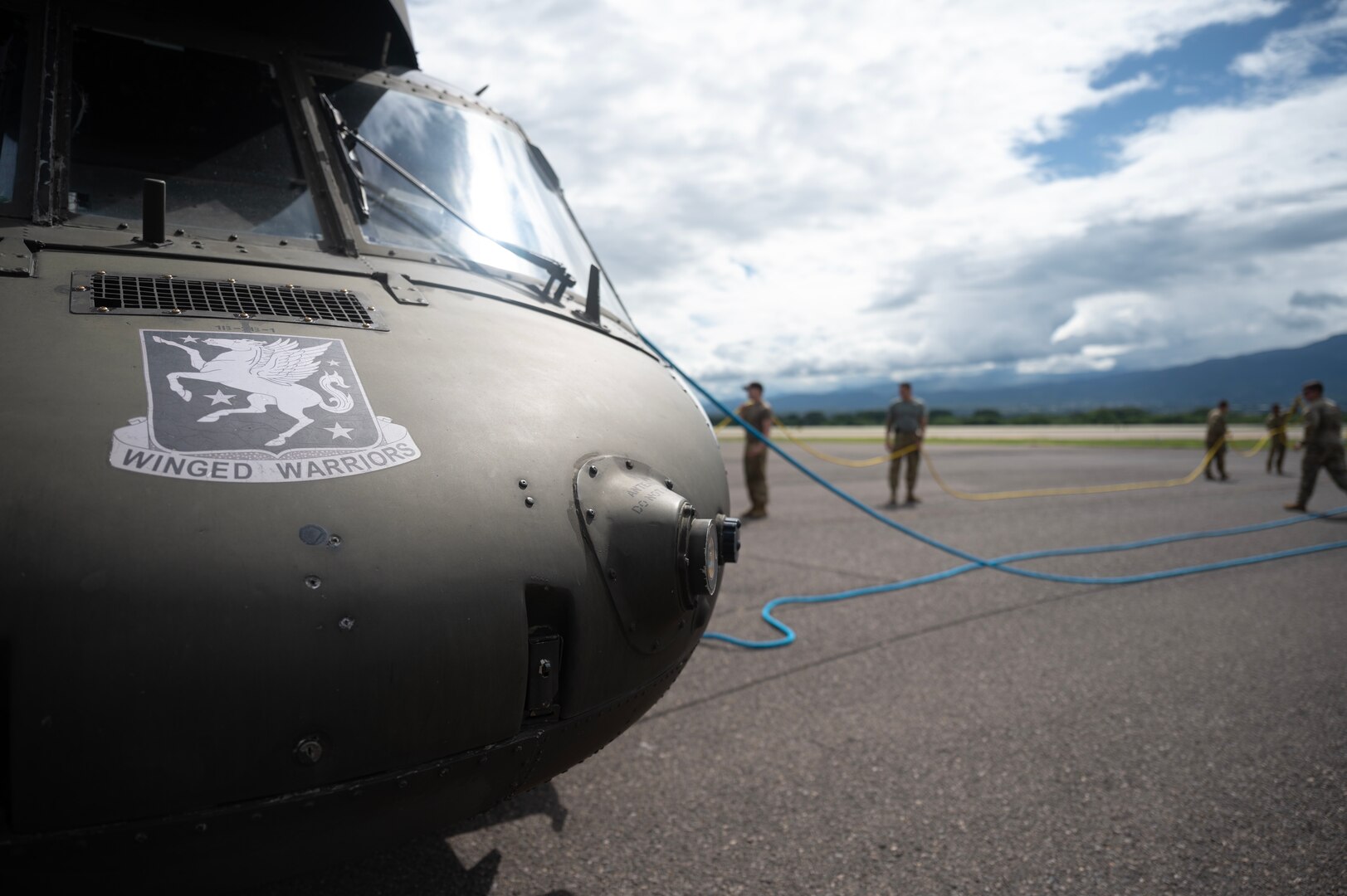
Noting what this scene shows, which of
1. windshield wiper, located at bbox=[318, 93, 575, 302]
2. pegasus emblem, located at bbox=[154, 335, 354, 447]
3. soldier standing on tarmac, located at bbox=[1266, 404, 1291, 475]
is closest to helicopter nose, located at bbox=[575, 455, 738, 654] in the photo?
pegasus emblem, located at bbox=[154, 335, 354, 447]

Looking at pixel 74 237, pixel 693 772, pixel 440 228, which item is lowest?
pixel 693 772

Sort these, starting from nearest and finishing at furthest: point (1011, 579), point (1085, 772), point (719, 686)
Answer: point (1085, 772) < point (719, 686) < point (1011, 579)

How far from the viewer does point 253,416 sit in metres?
1.62

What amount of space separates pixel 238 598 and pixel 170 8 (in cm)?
239

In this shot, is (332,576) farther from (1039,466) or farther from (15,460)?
(1039,466)

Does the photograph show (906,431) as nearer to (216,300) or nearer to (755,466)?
(755,466)

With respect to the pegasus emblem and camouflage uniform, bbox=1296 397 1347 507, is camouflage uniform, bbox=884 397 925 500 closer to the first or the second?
camouflage uniform, bbox=1296 397 1347 507

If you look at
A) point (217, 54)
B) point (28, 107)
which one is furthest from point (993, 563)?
point (28, 107)

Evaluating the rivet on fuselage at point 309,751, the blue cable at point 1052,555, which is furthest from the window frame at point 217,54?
the blue cable at point 1052,555

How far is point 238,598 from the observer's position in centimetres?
140

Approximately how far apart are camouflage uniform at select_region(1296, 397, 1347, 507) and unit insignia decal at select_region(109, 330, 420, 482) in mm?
13683

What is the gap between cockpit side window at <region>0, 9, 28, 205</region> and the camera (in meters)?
2.33

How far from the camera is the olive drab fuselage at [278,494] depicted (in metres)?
1.34

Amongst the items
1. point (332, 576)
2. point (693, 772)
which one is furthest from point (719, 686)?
point (332, 576)
